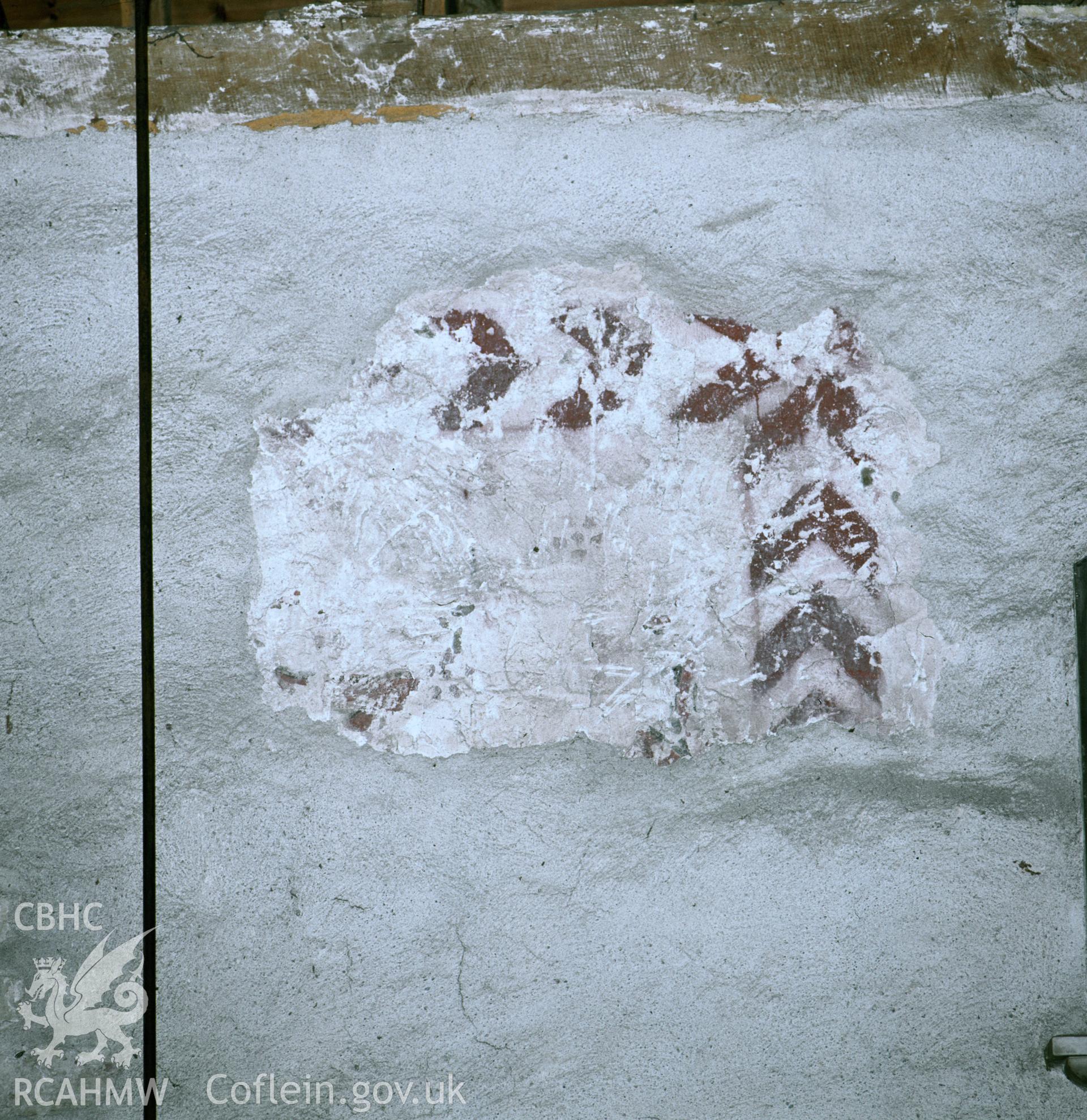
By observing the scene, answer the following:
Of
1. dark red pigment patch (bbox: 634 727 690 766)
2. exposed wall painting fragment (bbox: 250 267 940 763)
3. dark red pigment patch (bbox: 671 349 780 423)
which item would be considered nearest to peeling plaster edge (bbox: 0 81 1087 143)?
exposed wall painting fragment (bbox: 250 267 940 763)

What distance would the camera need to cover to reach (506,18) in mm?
2104

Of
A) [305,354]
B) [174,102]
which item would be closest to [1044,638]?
[305,354]

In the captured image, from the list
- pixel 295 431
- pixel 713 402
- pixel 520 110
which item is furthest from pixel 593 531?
pixel 520 110

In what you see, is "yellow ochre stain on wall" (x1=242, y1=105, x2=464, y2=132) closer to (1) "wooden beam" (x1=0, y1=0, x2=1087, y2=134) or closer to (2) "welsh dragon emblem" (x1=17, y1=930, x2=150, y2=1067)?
(1) "wooden beam" (x1=0, y1=0, x2=1087, y2=134)

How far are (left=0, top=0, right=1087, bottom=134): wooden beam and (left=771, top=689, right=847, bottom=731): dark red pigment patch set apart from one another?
1.37 metres

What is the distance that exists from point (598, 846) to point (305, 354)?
4.34 ft

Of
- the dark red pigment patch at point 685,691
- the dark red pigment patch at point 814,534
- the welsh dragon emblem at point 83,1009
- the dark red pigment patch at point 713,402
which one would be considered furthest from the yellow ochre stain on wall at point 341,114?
the welsh dragon emblem at point 83,1009

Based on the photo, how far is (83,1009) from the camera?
6.94 ft

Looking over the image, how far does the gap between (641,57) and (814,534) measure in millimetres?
1167

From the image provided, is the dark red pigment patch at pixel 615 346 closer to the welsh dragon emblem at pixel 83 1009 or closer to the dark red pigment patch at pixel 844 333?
the dark red pigment patch at pixel 844 333

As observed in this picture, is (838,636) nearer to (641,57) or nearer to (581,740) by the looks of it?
(581,740)

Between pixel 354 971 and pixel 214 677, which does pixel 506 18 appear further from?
pixel 354 971

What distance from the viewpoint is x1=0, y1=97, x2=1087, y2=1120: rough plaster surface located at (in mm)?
2113

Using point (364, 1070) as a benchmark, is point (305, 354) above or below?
above
